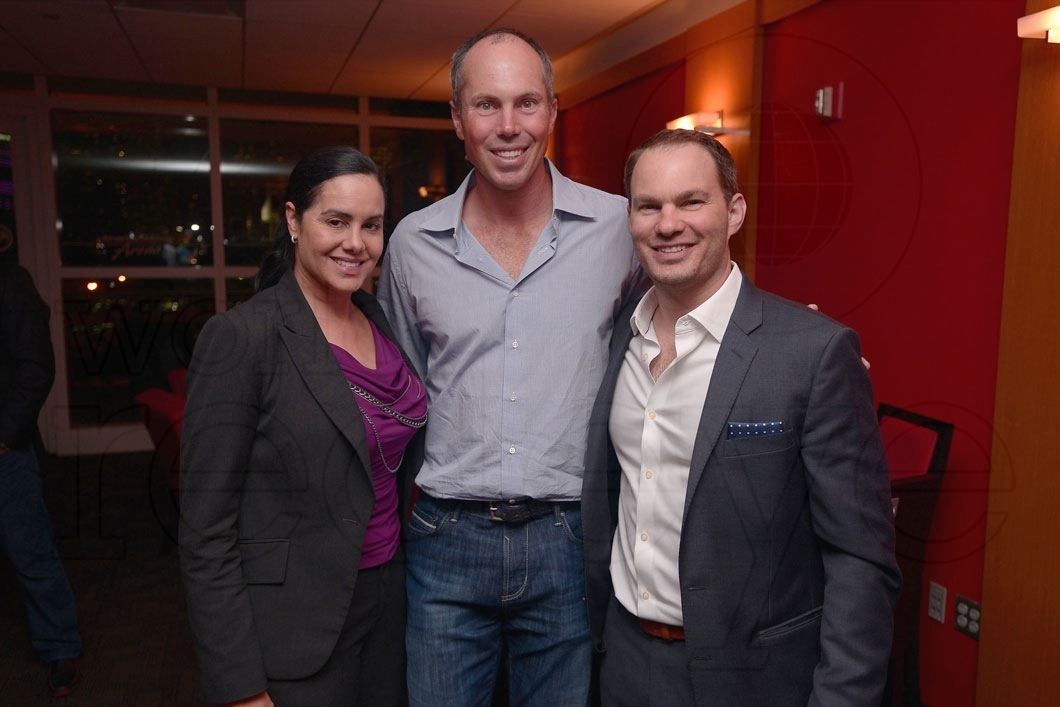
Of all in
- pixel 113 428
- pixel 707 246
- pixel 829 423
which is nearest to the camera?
pixel 829 423

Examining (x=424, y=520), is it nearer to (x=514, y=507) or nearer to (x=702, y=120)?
(x=514, y=507)

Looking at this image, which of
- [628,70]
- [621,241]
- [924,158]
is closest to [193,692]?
[621,241]

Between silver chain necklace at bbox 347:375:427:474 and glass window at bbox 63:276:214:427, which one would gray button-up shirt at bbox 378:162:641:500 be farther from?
glass window at bbox 63:276:214:427

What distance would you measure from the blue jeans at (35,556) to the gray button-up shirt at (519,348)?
1.94 meters

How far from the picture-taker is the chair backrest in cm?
277

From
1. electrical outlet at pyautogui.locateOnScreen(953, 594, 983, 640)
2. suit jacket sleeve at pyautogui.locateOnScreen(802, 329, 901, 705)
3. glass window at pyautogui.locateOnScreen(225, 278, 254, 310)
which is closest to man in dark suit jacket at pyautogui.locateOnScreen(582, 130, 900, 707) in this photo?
suit jacket sleeve at pyautogui.locateOnScreen(802, 329, 901, 705)

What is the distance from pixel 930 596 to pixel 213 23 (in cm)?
499

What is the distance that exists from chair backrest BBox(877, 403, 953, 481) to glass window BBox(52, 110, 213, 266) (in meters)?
6.21

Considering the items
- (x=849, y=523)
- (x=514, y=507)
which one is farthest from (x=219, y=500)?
(x=849, y=523)

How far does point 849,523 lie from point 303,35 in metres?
5.03

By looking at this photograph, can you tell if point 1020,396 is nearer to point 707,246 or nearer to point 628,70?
point 707,246

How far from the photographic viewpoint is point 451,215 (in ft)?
5.50

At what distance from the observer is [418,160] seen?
793cm

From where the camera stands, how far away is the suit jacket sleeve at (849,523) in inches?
47.8
